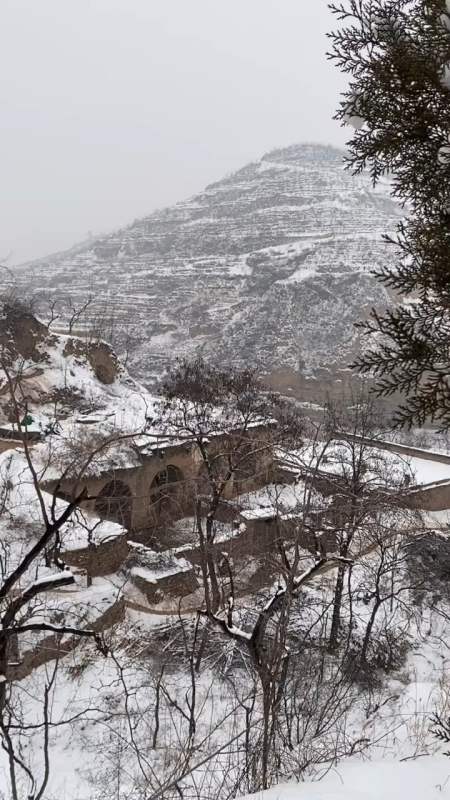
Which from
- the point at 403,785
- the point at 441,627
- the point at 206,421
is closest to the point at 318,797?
the point at 403,785

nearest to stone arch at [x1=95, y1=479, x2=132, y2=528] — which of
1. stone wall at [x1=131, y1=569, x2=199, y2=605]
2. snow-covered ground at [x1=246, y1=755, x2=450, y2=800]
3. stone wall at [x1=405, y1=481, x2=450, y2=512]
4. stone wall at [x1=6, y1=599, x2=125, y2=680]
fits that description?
stone wall at [x1=131, y1=569, x2=199, y2=605]

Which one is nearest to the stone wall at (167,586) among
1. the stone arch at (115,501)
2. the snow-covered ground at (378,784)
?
the stone arch at (115,501)

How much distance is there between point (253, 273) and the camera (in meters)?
65.8

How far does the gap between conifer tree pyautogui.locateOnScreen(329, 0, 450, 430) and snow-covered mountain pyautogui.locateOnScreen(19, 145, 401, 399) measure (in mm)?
41135

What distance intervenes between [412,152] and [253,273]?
6459 cm

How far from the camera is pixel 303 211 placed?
82562 millimetres

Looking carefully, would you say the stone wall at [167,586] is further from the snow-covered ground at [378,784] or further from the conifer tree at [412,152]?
the conifer tree at [412,152]

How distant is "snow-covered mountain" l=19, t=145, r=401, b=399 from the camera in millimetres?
51406

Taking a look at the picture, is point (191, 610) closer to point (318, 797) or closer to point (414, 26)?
point (318, 797)

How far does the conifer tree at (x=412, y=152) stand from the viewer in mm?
2492

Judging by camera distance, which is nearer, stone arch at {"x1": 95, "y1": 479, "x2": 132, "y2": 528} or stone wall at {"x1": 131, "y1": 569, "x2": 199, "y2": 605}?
stone arch at {"x1": 95, "y1": 479, "x2": 132, "y2": 528}

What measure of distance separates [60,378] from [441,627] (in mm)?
17270

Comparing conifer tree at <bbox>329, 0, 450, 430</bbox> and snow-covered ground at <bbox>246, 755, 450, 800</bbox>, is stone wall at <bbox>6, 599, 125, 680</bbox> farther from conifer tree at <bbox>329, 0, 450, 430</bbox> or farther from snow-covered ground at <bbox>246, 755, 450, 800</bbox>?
conifer tree at <bbox>329, 0, 450, 430</bbox>

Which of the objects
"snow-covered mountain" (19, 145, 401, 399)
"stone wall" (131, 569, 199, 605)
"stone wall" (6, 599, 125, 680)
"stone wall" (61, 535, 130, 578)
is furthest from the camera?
"snow-covered mountain" (19, 145, 401, 399)
